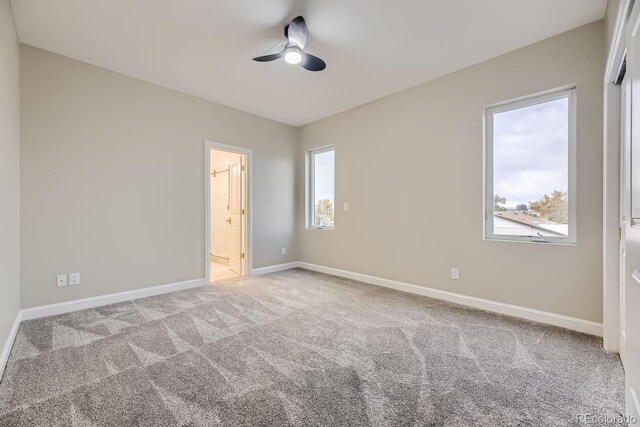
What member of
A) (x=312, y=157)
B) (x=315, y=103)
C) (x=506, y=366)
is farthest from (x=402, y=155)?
(x=506, y=366)

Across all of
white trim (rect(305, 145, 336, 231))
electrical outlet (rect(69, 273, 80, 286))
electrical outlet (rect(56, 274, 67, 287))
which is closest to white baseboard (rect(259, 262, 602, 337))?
white trim (rect(305, 145, 336, 231))

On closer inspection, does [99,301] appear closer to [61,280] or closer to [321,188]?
[61,280]

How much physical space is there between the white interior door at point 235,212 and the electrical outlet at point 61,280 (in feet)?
7.53

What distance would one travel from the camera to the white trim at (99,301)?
2.82m

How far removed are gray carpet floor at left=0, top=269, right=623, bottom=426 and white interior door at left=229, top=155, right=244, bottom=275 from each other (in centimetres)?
188

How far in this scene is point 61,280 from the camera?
2979 millimetres

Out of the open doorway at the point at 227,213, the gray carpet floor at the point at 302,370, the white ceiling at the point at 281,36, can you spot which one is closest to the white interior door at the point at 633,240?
the gray carpet floor at the point at 302,370

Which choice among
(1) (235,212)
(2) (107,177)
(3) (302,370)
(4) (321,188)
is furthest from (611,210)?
(2) (107,177)

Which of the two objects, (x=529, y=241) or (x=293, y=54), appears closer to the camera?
(x=293, y=54)

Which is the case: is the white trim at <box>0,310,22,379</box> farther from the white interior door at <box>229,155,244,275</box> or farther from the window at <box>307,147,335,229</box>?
the window at <box>307,147,335,229</box>

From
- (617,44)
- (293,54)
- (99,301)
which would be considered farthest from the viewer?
(99,301)

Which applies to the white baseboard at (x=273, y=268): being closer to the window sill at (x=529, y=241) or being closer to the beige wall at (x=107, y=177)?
the beige wall at (x=107, y=177)

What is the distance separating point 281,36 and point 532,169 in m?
2.79

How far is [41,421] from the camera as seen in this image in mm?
1465
